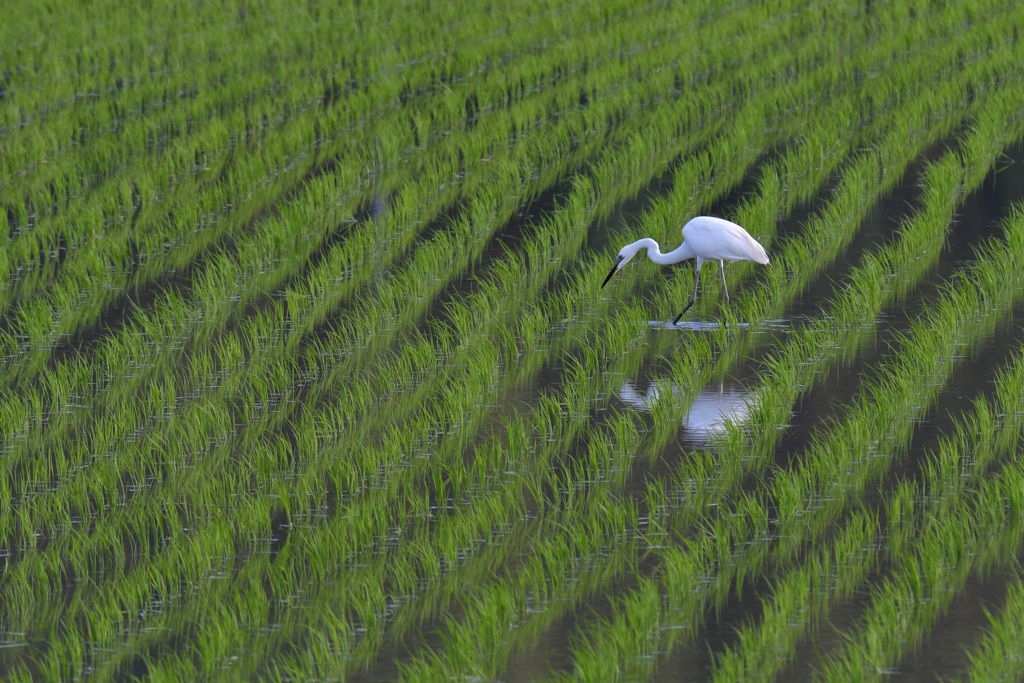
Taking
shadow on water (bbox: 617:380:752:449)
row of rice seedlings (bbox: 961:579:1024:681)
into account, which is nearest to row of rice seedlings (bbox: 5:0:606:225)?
shadow on water (bbox: 617:380:752:449)

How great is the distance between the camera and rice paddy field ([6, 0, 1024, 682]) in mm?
3754

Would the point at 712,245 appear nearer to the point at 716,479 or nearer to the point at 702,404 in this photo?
the point at 702,404

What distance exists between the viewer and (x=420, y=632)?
3744 millimetres

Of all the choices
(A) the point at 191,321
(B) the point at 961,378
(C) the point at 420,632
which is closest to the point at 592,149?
(A) the point at 191,321

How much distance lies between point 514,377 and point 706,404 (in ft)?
2.54

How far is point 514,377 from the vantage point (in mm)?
5867

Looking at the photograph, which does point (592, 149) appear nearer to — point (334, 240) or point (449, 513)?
point (334, 240)

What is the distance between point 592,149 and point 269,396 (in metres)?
4.65

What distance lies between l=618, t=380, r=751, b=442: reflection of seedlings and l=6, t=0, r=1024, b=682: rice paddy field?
0.07 feet

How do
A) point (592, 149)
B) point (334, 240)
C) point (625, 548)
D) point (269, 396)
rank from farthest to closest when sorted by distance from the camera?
point (592, 149)
point (334, 240)
point (269, 396)
point (625, 548)

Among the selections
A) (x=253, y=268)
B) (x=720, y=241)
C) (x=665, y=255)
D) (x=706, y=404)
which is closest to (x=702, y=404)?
(x=706, y=404)

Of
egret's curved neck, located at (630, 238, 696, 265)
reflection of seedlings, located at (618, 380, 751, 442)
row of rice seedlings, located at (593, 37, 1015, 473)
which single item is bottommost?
row of rice seedlings, located at (593, 37, 1015, 473)

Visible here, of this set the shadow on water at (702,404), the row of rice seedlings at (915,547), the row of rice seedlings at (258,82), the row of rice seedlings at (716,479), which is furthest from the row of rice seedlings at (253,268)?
the row of rice seedlings at (915,547)

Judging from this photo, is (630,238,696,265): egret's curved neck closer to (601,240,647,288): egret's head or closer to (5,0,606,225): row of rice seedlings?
(601,240,647,288): egret's head
